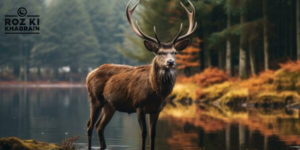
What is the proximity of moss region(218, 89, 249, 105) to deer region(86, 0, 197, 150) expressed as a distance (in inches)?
965

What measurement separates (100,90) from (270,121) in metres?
12.5

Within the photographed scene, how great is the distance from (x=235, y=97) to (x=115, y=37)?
91418mm

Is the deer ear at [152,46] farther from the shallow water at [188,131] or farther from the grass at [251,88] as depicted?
the grass at [251,88]

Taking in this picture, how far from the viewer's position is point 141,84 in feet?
49.9

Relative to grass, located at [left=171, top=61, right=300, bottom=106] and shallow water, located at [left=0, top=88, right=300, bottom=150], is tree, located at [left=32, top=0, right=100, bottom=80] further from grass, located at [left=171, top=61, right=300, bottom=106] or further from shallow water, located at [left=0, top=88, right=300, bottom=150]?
shallow water, located at [left=0, top=88, right=300, bottom=150]

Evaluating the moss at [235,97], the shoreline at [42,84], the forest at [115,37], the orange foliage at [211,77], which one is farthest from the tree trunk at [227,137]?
the shoreline at [42,84]

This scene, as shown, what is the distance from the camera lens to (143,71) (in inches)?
616

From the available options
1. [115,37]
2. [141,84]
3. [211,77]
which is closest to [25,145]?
[141,84]

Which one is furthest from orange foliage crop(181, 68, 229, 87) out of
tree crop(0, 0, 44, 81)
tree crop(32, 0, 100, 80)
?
tree crop(32, 0, 100, 80)

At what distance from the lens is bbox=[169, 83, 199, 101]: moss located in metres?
47.1

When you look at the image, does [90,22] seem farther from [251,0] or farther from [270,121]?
[270,121]

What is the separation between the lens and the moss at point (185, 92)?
47.1 meters

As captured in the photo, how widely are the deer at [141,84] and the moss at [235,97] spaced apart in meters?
24.5

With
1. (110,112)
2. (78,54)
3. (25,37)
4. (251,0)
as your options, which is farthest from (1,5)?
(110,112)
